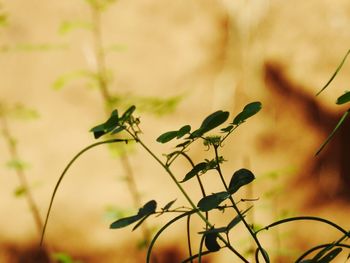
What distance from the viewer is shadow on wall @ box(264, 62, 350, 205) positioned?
89.2 inches

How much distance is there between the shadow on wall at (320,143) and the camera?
2.27m

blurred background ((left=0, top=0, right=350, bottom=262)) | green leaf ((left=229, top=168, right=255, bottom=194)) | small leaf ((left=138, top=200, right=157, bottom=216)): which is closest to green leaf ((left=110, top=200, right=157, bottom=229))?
small leaf ((left=138, top=200, right=157, bottom=216))

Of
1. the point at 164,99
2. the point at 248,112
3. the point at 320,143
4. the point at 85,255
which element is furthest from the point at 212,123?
the point at 320,143

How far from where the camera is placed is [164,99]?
2076mm

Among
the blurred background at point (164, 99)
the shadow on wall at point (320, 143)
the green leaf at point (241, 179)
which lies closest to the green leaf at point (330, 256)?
the green leaf at point (241, 179)

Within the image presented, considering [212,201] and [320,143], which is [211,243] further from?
[320,143]

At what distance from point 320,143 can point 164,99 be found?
3.03 ft

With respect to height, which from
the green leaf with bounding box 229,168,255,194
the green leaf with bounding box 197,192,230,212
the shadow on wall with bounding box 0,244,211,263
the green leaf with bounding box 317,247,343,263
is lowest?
the green leaf with bounding box 317,247,343,263

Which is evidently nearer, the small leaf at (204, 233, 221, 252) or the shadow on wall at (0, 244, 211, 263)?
the small leaf at (204, 233, 221, 252)

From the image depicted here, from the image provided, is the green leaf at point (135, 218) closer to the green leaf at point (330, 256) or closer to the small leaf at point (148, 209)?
the small leaf at point (148, 209)

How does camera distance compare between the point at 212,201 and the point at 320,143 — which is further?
the point at 320,143

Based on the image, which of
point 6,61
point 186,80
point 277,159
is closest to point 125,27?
point 186,80

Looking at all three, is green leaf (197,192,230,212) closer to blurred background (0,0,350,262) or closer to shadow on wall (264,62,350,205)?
blurred background (0,0,350,262)

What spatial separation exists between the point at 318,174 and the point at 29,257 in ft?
5.06
